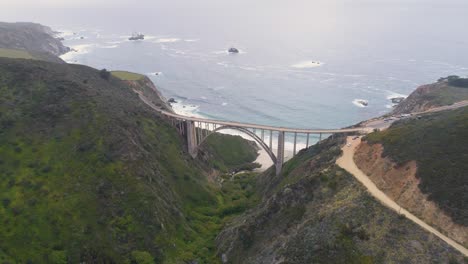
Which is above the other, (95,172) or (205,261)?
(95,172)

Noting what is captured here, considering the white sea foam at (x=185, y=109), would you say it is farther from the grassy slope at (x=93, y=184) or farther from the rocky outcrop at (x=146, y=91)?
the grassy slope at (x=93, y=184)

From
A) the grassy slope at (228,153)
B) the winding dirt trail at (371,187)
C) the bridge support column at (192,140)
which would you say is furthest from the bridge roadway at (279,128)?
the grassy slope at (228,153)

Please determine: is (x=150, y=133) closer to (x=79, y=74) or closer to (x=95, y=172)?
(x=95, y=172)

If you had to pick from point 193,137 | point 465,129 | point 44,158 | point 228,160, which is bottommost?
point 228,160

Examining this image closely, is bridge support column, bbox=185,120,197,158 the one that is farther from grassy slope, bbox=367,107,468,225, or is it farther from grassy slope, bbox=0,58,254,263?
grassy slope, bbox=367,107,468,225

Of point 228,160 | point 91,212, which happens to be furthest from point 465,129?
point 228,160

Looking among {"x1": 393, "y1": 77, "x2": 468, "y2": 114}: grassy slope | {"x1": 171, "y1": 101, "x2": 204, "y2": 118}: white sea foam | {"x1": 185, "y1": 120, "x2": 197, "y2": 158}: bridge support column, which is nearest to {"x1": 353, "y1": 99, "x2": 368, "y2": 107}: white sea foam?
{"x1": 393, "y1": 77, "x2": 468, "y2": 114}: grassy slope
